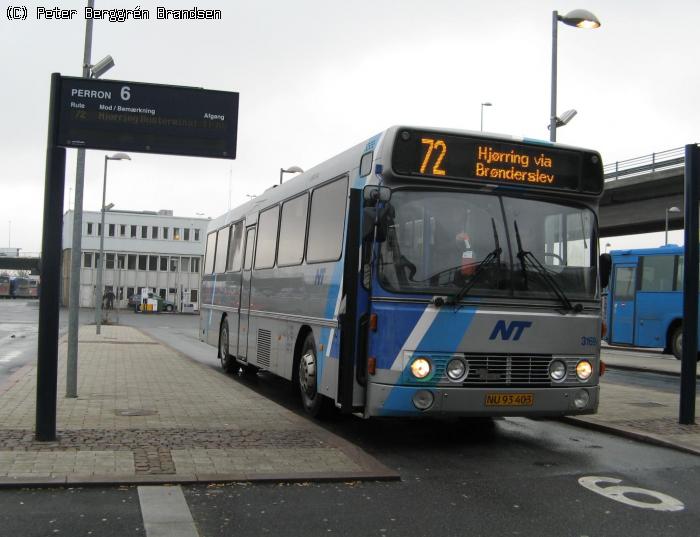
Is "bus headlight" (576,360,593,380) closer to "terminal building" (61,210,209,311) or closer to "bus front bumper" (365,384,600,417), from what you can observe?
"bus front bumper" (365,384,600,417)

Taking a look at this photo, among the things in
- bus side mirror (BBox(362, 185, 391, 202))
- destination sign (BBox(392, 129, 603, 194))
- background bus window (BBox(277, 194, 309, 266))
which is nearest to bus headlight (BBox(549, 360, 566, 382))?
destination sign (BBox(392, 129, 603, 194))

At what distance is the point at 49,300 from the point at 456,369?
13.1 feet

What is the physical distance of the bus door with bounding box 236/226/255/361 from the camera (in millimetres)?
13219

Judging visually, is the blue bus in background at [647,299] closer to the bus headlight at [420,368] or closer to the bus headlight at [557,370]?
the bus headlight at [557,370]

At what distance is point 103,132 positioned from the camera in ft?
25.0

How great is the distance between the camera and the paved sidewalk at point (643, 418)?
8555mm

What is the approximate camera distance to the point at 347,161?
8.81 m

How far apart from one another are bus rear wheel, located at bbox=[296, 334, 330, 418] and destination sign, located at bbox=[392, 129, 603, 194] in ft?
9.21

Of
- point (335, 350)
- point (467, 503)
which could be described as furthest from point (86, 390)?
point (467, 503)

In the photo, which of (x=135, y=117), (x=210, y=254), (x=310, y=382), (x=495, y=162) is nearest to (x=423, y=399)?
(x=310, y=382)

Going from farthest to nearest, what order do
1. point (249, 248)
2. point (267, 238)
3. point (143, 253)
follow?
Result: 1. point (143, 253)
2. point (249, 248)
3. point (267, 238)

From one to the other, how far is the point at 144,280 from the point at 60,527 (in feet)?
275

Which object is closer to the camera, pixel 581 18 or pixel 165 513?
pixel 165 513

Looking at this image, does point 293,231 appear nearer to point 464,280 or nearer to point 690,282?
point 464,280
